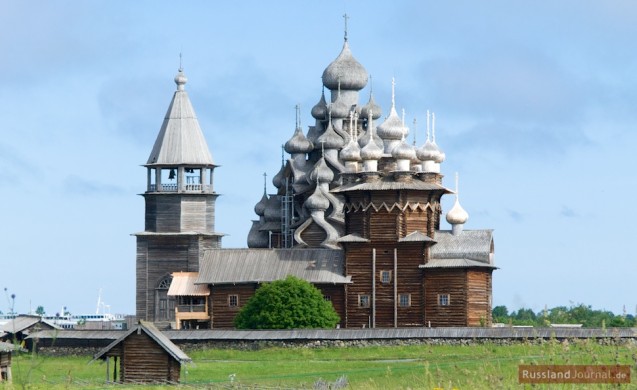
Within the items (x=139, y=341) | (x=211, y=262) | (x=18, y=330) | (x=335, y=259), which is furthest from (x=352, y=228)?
(x=139, y=341)

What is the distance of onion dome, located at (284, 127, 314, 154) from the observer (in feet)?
217

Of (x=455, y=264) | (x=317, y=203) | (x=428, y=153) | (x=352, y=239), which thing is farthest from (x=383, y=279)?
(x=317, y=203)

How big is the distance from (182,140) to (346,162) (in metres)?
7.64

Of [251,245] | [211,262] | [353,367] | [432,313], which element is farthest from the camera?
[251,245]

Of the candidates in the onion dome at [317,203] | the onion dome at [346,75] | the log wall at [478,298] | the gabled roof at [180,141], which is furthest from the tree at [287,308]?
the onion dome at [346,75]

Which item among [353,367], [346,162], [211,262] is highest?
[346,162]

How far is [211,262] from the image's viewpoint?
197ft

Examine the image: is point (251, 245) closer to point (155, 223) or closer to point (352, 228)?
point (155, 223)

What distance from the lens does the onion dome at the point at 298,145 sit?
66.0m

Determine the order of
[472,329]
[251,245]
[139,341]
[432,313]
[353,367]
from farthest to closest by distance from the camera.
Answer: [251,245] → [432,313] → [472,329] → [353,367] → [139,341]

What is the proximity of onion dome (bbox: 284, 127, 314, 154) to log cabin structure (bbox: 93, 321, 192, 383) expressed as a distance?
28.2 metres

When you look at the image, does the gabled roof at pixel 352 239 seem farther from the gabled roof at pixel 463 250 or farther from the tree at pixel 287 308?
the gabled roof at pixel 463 250

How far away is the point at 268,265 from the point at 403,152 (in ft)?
23.1

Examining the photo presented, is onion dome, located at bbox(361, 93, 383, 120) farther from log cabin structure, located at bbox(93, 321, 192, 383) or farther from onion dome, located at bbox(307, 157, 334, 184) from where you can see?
log cabin structure, located at bbox(93, 321, 192, 383)
